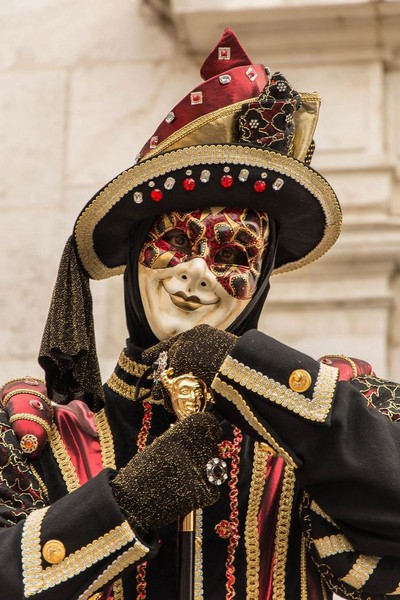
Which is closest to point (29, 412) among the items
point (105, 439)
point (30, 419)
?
point (30, 419)

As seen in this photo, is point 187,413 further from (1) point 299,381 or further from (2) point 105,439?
(2) point 105,439

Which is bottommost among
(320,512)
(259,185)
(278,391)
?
(320,512)

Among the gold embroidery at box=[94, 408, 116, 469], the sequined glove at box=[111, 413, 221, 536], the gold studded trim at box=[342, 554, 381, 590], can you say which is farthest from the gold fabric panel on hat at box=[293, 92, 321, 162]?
the gold studded trim at box=[342, 554, 381, 590]

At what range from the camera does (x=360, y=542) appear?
4180mm

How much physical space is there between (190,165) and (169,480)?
74 centimetres

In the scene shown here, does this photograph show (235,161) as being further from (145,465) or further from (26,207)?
(26,207)

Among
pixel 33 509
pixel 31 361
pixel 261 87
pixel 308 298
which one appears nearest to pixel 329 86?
pixel 308 298

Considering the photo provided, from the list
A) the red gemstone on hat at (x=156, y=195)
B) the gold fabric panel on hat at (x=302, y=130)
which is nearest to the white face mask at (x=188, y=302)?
the red gemstone on hat at (x=156, y=195)

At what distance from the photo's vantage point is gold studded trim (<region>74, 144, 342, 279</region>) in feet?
14.9

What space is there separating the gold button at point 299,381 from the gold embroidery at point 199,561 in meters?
0.42

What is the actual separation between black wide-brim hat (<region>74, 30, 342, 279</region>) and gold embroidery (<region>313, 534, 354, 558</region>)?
73 centimetres

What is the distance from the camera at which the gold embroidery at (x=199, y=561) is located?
4.36m

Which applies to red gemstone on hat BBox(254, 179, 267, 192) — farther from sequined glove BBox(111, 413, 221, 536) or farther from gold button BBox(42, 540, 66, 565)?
gold button BBox(42, 540, 66, 565)

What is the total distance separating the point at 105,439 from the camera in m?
4.57
